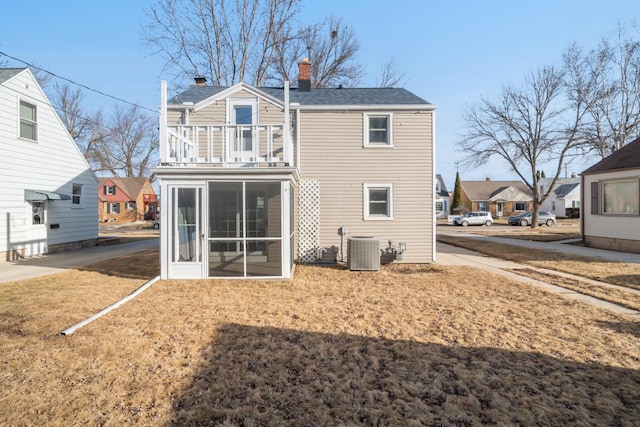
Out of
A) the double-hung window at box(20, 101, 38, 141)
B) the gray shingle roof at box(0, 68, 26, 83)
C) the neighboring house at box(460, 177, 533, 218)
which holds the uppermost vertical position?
the gray shingle roof at box(0, 68, 26, 83)

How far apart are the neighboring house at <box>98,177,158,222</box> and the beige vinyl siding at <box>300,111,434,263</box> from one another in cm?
3925

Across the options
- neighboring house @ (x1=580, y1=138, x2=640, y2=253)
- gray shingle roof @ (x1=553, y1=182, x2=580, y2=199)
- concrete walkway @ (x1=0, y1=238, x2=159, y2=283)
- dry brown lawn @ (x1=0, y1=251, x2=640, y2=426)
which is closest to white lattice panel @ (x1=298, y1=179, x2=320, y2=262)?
dry brown lawn @ (x1=0, y1=251, x2=640, y2=426)

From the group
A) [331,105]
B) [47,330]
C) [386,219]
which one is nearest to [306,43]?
[331,105]

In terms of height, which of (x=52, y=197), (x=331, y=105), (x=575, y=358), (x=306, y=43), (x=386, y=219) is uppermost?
(x=306, y=43)

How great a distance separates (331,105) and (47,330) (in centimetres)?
947

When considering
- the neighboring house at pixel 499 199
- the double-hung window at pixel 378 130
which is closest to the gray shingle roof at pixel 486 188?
the neighboring house at pixel 499 199

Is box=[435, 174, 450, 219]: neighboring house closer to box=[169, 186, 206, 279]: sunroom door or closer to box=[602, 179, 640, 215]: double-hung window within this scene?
box=[602, 179, 640, 215]: double-hung window

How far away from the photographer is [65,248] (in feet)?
50.8

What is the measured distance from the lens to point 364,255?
33.7ft

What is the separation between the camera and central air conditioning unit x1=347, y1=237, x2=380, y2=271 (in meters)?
10.2

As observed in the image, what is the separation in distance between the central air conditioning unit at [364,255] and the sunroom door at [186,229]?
4.16 meters

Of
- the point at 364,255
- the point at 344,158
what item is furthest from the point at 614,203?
the point at 364,255

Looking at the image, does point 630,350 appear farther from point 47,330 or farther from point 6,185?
point 6,185

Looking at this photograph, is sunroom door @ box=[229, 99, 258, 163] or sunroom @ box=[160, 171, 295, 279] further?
sunroom door @ box=[229, 99, 258, 163]
